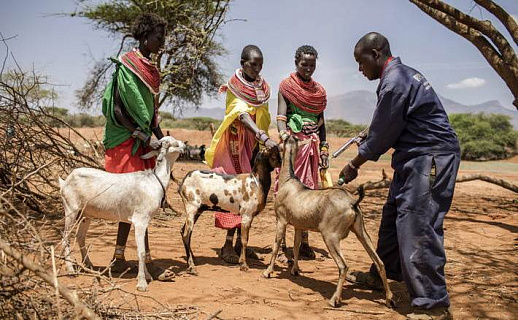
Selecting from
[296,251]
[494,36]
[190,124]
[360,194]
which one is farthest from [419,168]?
[190,124]

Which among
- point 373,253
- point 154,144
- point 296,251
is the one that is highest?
point 154,144

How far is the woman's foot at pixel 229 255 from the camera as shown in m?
5.13

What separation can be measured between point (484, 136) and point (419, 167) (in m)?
27.3

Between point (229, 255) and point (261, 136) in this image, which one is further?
point (229, 255)

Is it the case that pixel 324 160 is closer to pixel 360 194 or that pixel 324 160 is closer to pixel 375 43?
pixel 360 194

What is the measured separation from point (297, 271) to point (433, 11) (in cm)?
565

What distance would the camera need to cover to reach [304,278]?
187 inches

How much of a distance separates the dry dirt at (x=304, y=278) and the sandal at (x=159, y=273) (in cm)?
7

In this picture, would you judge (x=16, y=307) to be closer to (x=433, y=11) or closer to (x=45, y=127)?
(x=45, y=127)

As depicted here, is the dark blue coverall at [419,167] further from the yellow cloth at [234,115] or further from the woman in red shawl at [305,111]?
the yellow cloth at [234,115]

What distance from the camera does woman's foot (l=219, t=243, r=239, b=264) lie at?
513 centimetres

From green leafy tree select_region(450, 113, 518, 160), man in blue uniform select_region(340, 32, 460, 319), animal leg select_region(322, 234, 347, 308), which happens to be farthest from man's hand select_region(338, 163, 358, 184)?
green leafy tree select_region(450, 113, 518, 160)

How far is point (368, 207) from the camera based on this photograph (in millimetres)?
9516

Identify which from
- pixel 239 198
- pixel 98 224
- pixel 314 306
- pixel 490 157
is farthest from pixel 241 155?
pixel 490 157
